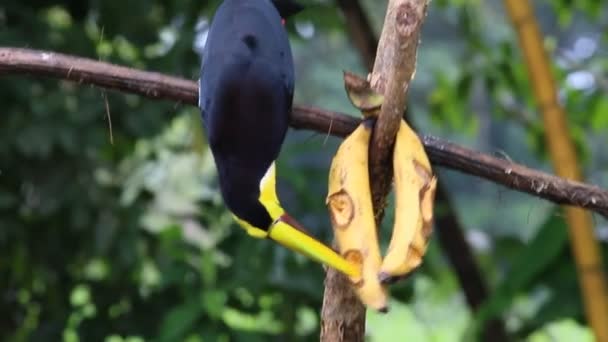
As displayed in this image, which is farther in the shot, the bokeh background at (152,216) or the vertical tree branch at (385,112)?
the bokeh background at (152,216)

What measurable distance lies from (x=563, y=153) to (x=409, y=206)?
825 millimetres

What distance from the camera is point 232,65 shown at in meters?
0.61

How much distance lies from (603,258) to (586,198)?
79 centimetres

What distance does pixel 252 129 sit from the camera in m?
0.61

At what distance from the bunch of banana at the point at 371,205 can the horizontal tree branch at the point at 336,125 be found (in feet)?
0.12

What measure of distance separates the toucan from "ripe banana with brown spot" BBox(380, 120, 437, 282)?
0.08 feet

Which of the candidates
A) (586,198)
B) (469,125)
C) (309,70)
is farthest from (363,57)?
(309,70)

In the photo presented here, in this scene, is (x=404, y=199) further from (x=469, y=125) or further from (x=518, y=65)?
(x=469, y=125)

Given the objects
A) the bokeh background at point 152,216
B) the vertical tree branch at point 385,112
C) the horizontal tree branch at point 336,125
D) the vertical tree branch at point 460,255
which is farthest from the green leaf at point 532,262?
the vertical tree branch at point 385,112

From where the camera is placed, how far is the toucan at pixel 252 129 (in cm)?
60

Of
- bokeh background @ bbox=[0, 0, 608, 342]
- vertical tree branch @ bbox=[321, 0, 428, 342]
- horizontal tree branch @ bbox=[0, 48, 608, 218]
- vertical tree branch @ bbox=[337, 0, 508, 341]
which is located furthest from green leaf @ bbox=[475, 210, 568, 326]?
vertical tree branch @ bbox=[321, 0, 428, 342]

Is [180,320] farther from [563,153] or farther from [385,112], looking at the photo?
[385,112]

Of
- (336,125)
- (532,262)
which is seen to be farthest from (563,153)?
(336,125)

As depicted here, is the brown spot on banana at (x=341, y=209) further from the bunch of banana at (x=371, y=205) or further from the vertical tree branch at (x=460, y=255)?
the vertical tree branch at (x=460, y=255)
